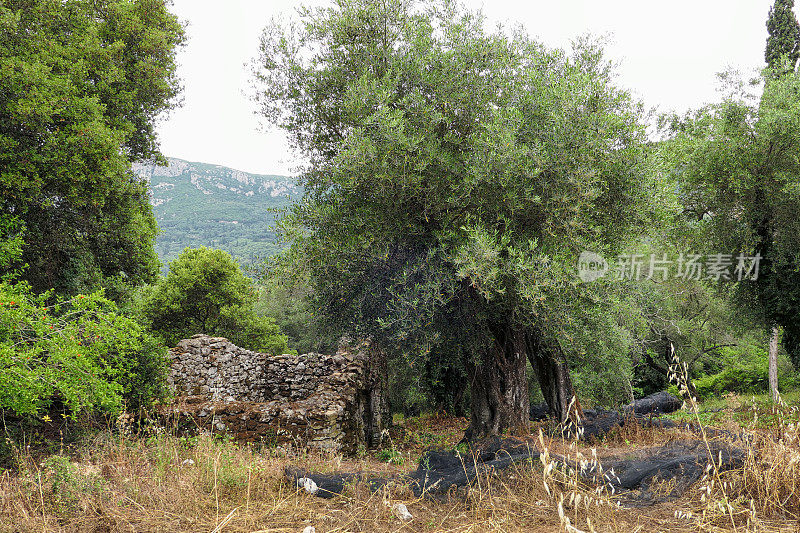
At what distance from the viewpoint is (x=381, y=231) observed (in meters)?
9.05

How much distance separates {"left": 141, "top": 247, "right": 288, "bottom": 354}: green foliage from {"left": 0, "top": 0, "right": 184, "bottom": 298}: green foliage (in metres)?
11.9

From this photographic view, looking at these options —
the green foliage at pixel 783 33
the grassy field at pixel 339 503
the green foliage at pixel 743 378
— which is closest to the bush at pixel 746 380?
the green foliage at pixel 743 378

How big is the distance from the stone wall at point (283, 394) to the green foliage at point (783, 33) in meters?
25.3

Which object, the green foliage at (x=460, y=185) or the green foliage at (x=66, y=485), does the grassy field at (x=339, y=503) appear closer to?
the green foliage at (x=66, y=485)

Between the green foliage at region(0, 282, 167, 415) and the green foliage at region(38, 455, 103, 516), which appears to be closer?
the green foliage at region(38, 455, 103, 516)

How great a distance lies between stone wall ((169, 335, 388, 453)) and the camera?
36.3 feet

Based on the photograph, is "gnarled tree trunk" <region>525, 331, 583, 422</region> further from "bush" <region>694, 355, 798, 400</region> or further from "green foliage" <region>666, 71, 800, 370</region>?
"bush" <region>694, 355, 798, 400</region>

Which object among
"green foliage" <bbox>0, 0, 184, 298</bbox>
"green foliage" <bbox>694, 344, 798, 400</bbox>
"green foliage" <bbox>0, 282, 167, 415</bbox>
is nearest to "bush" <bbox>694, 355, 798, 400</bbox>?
"green foliage" <bbox>694, 344, 798, 400</bbox>

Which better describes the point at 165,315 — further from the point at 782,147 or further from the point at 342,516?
the point at 782,147

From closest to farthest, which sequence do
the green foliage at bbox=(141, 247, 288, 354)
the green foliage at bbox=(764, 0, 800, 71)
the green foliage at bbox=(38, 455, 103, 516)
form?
1. the green foliage at bbox=(38, 455, 103, 516)
2. the green foliage at bbox=(764, 0, 800, 71)
3. the green foliage at bbox=(141, 247, 288, 354)

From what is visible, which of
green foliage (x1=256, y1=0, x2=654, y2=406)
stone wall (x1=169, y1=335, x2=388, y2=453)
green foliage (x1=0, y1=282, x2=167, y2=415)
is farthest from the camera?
stone wall (x1=169, y1=335, x2=388, y2=453)

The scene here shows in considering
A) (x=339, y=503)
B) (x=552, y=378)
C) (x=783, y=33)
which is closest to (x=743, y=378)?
(x=783, y=33)

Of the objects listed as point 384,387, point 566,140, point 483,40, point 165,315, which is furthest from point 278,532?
point 165,315

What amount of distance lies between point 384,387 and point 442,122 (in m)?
9.92
